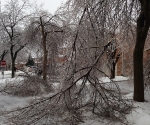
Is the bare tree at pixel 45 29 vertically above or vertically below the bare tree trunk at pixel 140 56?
above

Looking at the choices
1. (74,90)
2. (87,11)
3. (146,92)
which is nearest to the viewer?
(74,90)

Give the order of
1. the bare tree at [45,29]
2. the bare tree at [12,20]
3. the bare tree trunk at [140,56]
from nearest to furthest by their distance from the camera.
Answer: the bare tree trunk at [140,56] < the bare tree at [45,29] < the bare tree at [12,20]

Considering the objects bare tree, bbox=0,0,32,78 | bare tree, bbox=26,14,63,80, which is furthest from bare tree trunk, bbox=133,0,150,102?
bare tree, bbox=0,0,32,78

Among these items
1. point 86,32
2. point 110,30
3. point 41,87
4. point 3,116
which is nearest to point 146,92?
point 110,30

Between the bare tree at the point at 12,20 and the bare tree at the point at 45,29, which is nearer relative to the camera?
the bare tree at the point at 45,29

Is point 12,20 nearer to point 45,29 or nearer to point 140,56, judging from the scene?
point 45,29

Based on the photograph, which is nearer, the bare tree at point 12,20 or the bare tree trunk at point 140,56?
the bare tree trunk at point 140,56

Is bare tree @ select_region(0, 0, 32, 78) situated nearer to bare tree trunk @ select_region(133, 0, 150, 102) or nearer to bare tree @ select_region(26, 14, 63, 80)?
bare tree @ select_region(26, 14, 63, 80)

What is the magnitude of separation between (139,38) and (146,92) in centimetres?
385

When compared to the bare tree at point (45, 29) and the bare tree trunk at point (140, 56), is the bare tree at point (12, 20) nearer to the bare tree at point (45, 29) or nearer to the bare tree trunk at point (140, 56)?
the bare tree at point (45, 29)

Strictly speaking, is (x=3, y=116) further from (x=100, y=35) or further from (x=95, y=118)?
(x=100, y=35)

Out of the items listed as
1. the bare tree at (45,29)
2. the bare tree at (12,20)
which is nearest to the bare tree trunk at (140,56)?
the bare tree at (45,29)

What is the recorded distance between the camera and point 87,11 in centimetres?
901

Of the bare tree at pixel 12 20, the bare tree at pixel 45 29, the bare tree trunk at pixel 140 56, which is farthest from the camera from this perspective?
the bare tree at pixel 12 20
